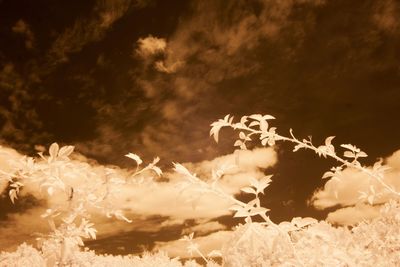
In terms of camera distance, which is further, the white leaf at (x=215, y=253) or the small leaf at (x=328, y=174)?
the white leaf at (x=215, y=253)

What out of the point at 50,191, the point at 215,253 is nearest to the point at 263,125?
the point at 215,253

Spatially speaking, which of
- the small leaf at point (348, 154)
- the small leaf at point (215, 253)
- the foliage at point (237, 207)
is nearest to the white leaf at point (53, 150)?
the foliage at point (237, 207)

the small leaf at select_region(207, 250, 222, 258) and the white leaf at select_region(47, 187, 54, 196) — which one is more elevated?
the white leaf at select_region(47, 187, 54, 196)

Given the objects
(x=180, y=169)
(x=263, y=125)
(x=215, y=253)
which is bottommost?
(x=215, y=253)

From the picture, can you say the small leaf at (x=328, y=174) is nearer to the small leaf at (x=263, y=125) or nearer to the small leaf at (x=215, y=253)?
the small leaf at (x=263, y=125)

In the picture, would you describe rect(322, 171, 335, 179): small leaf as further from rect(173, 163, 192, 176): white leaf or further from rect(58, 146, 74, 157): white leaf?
rect(58, 146, 74, 157): white leaf

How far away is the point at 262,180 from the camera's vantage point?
2.42 metres

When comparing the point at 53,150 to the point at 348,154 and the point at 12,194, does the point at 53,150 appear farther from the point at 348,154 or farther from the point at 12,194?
the point at 348,154

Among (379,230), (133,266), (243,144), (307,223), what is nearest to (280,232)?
(307,223)

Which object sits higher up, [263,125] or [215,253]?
[263,125]

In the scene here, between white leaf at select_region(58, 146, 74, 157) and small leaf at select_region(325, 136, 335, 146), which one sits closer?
white leaf at select_region(58, 146, 74, 157)

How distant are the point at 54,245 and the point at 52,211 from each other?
26 cm

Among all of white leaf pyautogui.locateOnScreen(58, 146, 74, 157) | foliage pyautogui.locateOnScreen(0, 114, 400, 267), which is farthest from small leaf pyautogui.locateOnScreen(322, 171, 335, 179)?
white leaf pyautogui.locateOnScreen(58, 146, 74, 157)

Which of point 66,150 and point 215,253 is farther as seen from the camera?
point 215,253
